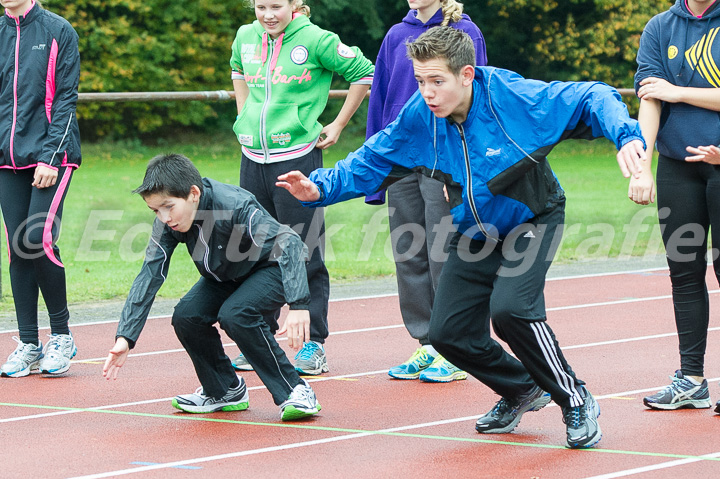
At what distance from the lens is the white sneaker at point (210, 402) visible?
18.3 feet

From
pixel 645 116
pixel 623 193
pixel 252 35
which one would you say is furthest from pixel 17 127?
pixel 623 193

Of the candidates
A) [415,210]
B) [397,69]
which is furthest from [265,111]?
[415,210]

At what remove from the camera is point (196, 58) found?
36.1 meters

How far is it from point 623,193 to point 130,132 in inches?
778

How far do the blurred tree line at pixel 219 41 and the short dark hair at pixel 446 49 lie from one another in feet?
97.9

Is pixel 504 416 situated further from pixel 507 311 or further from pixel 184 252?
pixel 184 252

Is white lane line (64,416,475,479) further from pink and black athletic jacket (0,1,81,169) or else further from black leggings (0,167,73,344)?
pink and black athletic jacket (0,1,81,169)

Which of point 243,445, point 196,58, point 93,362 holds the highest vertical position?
point 243,445

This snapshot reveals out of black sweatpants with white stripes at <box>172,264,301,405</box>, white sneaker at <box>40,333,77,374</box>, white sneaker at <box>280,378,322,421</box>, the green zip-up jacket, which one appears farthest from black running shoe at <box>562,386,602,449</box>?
white sneaker at <box>40,333,77,374</box>

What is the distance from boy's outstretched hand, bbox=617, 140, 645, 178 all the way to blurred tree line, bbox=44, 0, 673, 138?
3065 centimetres

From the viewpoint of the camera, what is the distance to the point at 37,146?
6281mm

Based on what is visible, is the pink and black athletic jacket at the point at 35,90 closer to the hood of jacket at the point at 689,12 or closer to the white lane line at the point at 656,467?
the hood of jacket at the point at 689,12

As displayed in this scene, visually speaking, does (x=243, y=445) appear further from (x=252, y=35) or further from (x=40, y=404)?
(x=252, y=35)

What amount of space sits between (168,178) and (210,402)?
123 centimetres
